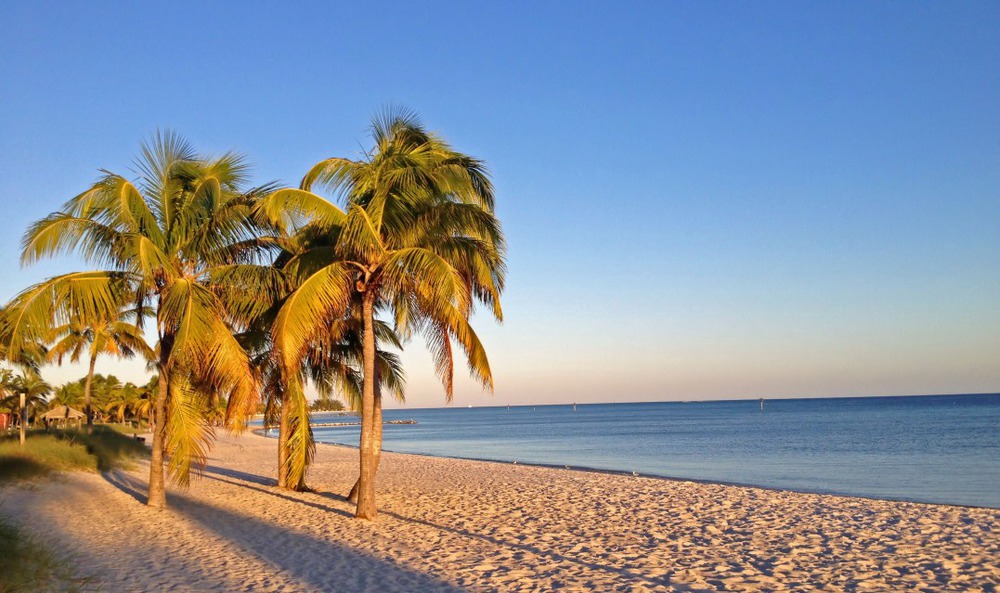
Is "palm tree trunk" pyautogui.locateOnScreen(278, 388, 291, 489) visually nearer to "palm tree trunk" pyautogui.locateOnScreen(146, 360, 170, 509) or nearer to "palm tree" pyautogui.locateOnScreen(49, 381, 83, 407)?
"palm tree trunk" pyautogui.locateOnScreen(146, 360, 170, 509)

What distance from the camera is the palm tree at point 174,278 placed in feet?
38.9

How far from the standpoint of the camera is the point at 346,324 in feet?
49.0

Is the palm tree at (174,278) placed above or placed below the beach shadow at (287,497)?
above

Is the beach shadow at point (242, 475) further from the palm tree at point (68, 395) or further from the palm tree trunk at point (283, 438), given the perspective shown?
the palm tree at point (68, 395)

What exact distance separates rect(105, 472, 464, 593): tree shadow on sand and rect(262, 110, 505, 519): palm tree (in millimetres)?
1892

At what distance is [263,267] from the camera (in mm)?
13383

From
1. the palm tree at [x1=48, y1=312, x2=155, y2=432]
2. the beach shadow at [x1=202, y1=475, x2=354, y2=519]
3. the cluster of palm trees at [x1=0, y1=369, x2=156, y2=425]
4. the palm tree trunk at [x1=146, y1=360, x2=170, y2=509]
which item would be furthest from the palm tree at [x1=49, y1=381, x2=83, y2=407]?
the palm tree trunk at [x1=146, y1=360, x2=170, y2=509]

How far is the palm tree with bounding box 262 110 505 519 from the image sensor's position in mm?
11353

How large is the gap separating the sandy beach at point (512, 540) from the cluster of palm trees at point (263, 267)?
1.58m

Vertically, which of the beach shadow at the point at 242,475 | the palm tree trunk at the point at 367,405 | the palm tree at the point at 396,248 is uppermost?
the palm tree at the point at 396,248

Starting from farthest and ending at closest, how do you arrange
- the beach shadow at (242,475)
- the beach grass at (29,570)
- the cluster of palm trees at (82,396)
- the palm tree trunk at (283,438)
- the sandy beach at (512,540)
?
the cluster of palm trees at (82,396), the beach shadow at (242,475), the palm tree trunk at (283,438), the sandy beach at (512,540), the beach grass at (29,570)

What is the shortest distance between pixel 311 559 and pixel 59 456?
1267 cm

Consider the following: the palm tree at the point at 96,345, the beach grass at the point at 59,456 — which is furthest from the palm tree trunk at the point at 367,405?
the palm tree at the point at 96,345

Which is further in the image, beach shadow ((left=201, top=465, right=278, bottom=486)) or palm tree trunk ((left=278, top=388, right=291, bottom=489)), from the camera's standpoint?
beach shadow ((left=201, top=465, right=278, bottom=486))
